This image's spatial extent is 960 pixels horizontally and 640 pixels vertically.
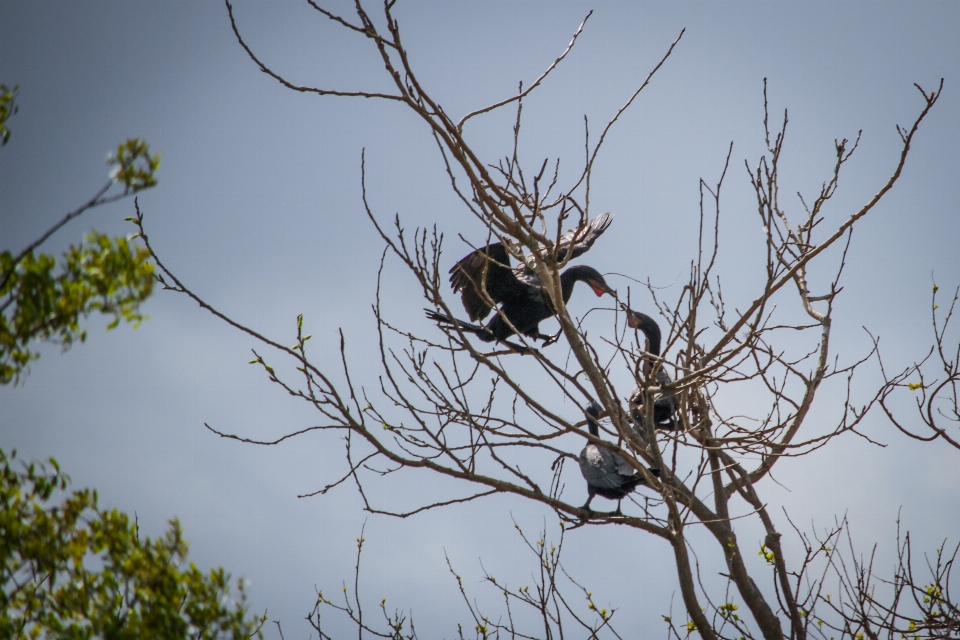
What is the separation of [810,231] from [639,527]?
1559 millimetres

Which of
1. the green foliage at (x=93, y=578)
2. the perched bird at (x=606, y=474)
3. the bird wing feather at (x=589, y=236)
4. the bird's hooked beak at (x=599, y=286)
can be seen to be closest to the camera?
the green foliage at (x=93, y=578)

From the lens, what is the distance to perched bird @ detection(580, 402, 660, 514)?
3.70 m

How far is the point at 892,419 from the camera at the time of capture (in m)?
3.20

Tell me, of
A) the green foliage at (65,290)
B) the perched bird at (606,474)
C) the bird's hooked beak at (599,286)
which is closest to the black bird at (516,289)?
the bird's hooked beak at (599,286)

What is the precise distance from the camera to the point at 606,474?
3.75 m

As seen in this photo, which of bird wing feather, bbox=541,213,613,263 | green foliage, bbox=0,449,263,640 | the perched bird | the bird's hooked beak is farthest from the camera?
the bird's hooked beak

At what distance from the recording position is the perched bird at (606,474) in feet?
12.1

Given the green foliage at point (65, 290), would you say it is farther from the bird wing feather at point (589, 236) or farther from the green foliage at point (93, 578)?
the bird wing feather at point (589, 236)

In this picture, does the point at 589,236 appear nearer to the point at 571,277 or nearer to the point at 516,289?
the point at 571,277

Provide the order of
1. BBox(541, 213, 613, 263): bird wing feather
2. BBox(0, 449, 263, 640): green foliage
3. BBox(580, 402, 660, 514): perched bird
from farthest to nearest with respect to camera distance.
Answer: BBox(541, 213, 613, 263): bird wing feather < BBox(580, 402, 660, 514): perched bird < BBox(0, 449, 263, 640): green foliage

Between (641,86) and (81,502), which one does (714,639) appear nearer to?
(641,86)

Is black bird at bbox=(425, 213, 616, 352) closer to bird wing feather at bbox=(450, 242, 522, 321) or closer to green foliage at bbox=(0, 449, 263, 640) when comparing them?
bird wing feather at bbox=(450, 242, 522, 321)

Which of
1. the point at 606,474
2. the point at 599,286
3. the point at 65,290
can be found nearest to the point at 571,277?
the point at 599,286

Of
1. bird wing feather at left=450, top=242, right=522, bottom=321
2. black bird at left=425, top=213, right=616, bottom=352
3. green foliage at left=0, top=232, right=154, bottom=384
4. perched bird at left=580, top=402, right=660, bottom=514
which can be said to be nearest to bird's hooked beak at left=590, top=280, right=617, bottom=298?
black bird at left=425, top=213, right=616, bottom=352
